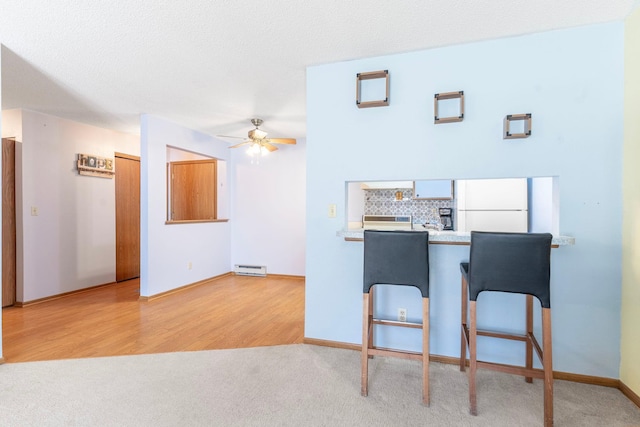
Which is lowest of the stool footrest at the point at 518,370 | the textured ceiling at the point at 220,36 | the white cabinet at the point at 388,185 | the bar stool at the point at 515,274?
the stool footrest at the point at 518,370

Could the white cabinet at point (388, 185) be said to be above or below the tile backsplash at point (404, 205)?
above

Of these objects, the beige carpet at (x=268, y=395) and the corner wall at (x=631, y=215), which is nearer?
the beige carpet at (x=268, y=395)

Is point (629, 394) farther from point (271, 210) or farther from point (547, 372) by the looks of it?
point (271, 210)

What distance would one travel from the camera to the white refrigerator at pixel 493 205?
3561 mm

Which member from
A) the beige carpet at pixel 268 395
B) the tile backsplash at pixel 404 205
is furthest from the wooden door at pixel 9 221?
the tile backsplash at pixel 404 205

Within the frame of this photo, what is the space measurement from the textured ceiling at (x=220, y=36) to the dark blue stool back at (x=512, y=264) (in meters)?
1.37

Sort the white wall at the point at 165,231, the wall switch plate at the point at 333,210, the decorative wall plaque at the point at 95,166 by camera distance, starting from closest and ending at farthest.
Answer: the wall switch plate at the point at 333,210 → the white wall at the point at 165,231 → the decorative wall plaque at the point at 95,166

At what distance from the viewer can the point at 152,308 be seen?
3.58 metres

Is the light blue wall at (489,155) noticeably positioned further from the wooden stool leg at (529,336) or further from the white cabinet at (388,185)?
the white cabinet at (388,185)

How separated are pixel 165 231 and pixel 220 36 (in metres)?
2.85

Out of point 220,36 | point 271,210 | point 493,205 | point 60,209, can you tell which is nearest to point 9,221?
point 60,209

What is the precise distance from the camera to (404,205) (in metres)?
4.70

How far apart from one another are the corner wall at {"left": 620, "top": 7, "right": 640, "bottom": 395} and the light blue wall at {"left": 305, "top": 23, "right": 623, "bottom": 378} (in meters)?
0.05

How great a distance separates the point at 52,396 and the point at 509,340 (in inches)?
117
